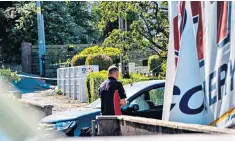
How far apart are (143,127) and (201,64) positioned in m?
1.19

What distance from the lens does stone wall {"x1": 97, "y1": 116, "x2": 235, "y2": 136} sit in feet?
18.0

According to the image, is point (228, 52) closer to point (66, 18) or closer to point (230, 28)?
point (230, 28)

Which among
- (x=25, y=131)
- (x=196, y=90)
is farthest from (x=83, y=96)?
(x=25, y=131)

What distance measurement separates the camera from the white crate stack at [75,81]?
19.5 m

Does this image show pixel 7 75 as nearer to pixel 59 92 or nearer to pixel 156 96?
pixel 59 92

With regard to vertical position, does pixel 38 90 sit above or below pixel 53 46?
below

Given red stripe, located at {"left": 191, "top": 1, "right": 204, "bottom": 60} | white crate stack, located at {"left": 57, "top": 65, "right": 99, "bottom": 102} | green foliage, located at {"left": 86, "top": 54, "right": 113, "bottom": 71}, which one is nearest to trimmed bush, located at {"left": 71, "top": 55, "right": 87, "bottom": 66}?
green foliage, located at {"left": 86, "top": 54, "right": 113, "bottom": 71}

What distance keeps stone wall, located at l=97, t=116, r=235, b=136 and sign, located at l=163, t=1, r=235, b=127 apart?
27 centimetres

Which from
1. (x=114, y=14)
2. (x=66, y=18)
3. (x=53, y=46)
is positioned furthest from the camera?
(x=66, y=18)

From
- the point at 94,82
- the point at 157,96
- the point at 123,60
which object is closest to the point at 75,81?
the point at 94,82

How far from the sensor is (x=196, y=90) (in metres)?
6.21

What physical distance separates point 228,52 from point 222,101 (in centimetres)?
59

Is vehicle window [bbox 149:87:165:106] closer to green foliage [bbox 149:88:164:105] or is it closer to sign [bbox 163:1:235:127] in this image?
green foliage [bbox 149:88:164:105]

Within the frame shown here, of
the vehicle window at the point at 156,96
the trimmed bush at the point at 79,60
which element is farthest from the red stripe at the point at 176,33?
the trimmed bush at the point at 79,60
